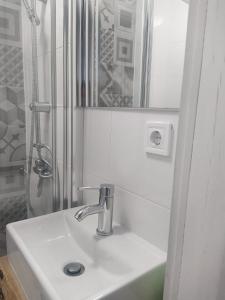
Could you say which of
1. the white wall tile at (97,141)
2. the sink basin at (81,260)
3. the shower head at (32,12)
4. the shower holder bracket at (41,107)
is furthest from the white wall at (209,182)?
the shower head at (32,12)

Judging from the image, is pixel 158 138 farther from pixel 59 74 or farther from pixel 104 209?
pixel 59 74

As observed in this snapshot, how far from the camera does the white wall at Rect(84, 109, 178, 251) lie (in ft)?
2.47

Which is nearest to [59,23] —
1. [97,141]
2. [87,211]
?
[97,141]

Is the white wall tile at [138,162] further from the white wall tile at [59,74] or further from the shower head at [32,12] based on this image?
the shower head at [32,12]

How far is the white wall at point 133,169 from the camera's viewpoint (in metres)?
0.75

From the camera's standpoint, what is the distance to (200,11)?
0.36 m

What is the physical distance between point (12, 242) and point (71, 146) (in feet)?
1.63

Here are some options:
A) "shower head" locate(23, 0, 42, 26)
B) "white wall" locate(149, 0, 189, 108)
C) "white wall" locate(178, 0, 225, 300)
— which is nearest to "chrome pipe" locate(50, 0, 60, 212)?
"shower head" locate(23, 0, 42, 26)

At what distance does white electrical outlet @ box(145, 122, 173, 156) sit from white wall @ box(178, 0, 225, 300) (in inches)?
12.3

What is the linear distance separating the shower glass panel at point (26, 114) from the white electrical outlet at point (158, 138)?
0.60 m

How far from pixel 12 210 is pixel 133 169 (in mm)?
819

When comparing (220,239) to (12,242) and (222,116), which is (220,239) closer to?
(222,116)

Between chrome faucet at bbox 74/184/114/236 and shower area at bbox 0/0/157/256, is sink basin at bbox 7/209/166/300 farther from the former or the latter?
shower area at bbox 0/0/157/256

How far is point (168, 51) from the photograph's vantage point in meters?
0.73
